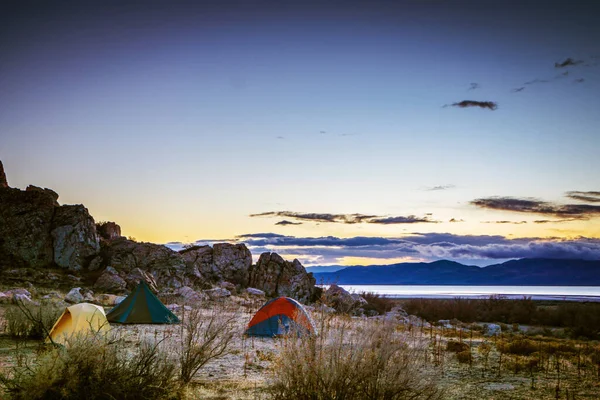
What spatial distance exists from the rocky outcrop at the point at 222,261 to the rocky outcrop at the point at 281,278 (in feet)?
2.81

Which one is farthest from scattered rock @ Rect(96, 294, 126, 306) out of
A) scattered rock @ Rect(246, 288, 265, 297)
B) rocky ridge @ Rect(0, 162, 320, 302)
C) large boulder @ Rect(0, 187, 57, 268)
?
large boulder @ Rect(0, 187, 57, 268)

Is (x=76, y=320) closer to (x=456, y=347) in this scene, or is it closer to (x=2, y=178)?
(x=456, y=347)

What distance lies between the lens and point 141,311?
18.2 m

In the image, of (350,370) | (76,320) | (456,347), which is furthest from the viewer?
(456,347)

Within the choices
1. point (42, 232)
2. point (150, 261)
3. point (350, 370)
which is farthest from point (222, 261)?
point (350, 370)

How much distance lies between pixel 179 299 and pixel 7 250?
15.9 m

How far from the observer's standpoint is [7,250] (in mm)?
33969

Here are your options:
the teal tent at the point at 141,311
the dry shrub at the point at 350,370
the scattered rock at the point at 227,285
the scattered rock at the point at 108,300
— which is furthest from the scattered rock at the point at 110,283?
the dry shrub at the point at 350,370

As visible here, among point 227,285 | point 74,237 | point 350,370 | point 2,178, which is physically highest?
point 2,178

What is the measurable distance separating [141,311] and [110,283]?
43.2 feet

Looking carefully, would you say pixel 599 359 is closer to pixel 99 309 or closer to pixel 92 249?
pixel 99 309

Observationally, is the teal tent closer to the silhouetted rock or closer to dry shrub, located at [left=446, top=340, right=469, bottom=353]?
dry shrub, located at [left=446, top=340, right=469, bottom=353]

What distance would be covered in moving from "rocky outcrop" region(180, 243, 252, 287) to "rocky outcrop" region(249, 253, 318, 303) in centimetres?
86

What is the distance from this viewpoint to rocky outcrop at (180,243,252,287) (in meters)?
39.3
